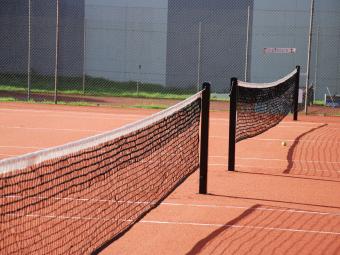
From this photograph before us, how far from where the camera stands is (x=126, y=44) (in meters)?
25.1

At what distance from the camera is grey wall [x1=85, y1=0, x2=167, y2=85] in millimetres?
24922

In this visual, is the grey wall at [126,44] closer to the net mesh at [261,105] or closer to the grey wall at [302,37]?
the grey wall at [302,37]

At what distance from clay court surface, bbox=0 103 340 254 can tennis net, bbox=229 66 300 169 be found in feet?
1.03

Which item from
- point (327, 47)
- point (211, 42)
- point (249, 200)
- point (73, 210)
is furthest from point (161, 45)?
point (73, 210)

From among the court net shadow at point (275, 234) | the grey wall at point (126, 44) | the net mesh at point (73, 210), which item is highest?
the grey wall at point (126, 44)

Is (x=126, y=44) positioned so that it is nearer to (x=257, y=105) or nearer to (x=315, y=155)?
(x=257, y=105)

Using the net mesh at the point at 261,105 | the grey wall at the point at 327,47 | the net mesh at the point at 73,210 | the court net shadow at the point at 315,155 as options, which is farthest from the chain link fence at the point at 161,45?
the net mesh at the point at 73,210

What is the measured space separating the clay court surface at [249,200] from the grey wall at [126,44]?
11.5m

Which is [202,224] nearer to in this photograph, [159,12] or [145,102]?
[145,102]

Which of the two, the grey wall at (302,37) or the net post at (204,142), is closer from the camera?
the net post at (204,142)

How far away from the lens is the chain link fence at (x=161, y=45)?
2369cm

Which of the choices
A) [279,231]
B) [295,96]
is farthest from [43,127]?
[279,231]

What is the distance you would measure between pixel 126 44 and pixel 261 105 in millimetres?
14110

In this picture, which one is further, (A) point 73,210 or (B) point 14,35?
(B) point 14,35
